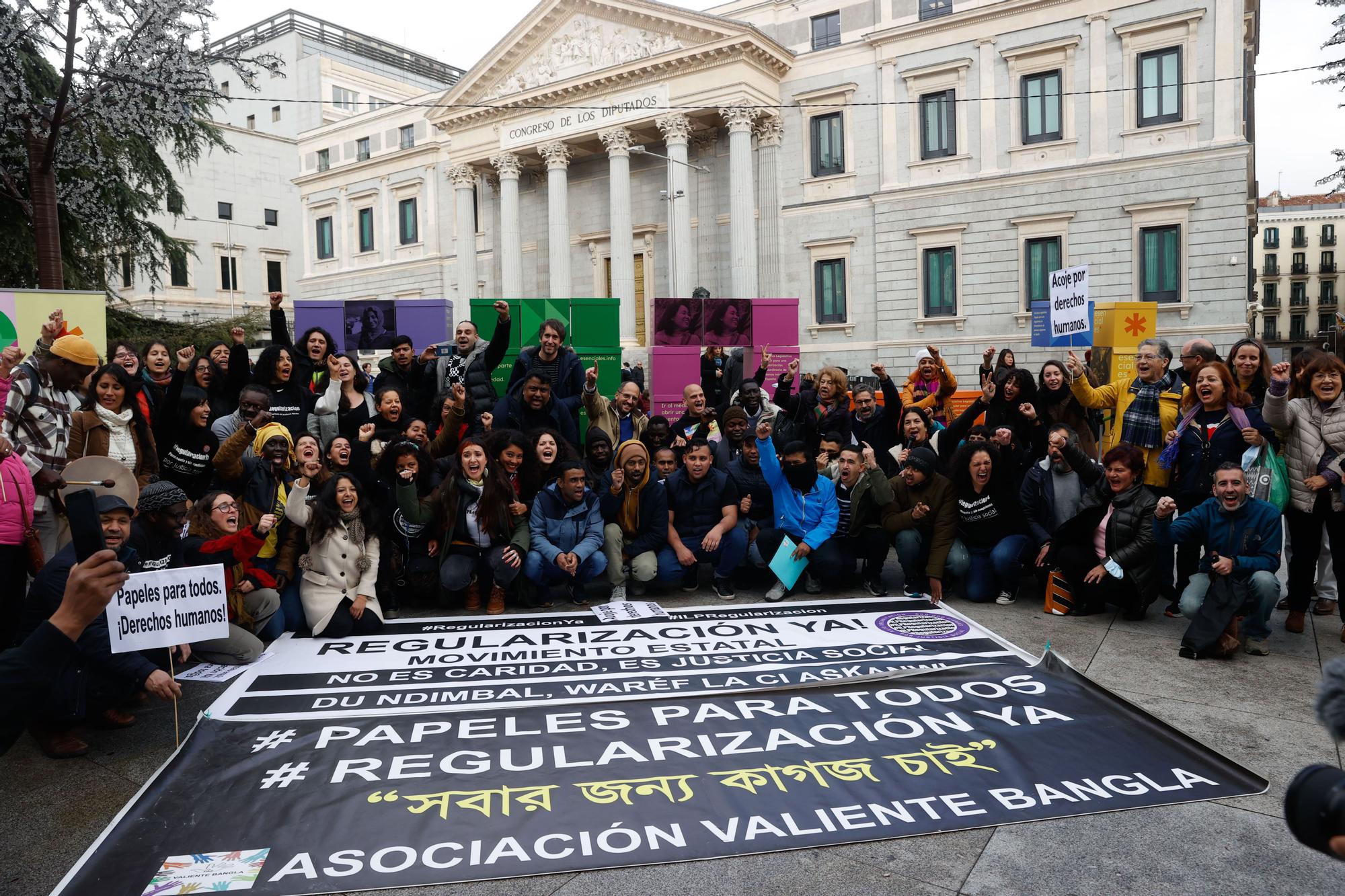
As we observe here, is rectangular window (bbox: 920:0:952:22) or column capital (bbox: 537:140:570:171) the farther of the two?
column capital (bbox: 537:140:570:171)

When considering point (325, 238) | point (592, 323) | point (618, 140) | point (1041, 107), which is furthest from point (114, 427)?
point (325, 238)

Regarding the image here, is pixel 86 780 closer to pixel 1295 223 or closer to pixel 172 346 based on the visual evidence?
pixel 172 346

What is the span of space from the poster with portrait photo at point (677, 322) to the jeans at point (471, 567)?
763 centimetres

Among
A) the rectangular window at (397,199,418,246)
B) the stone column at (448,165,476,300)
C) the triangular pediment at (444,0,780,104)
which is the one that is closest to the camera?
the triangular pediment at (444,0,780,104)

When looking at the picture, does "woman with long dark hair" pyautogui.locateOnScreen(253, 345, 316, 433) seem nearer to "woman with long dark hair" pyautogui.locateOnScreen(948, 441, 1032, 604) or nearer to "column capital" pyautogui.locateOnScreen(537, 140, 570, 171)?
"woman with long dark hair" pyautogui.locateOnScreen(948, 441, 1032, 604)

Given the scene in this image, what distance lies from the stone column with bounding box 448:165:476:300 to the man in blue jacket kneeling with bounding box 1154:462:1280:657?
101 feet

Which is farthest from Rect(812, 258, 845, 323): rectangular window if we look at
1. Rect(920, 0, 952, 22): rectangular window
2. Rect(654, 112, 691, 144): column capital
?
Rect(920, 0, 952, 22): rectangular window

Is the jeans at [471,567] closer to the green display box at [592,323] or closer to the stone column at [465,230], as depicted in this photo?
A: the green display box at [592,323]

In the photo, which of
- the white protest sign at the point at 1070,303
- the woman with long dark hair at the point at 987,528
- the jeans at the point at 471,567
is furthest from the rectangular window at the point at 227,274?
the woman with long dark hair at the point at 987,528

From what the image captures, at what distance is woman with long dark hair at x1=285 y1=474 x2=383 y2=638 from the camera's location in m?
6.11

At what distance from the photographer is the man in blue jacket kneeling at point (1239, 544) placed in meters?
5.66

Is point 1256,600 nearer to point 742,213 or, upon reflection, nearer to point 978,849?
point 978,849

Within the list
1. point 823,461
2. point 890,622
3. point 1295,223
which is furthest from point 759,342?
point 1295,223

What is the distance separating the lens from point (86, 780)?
4090 millimetres
